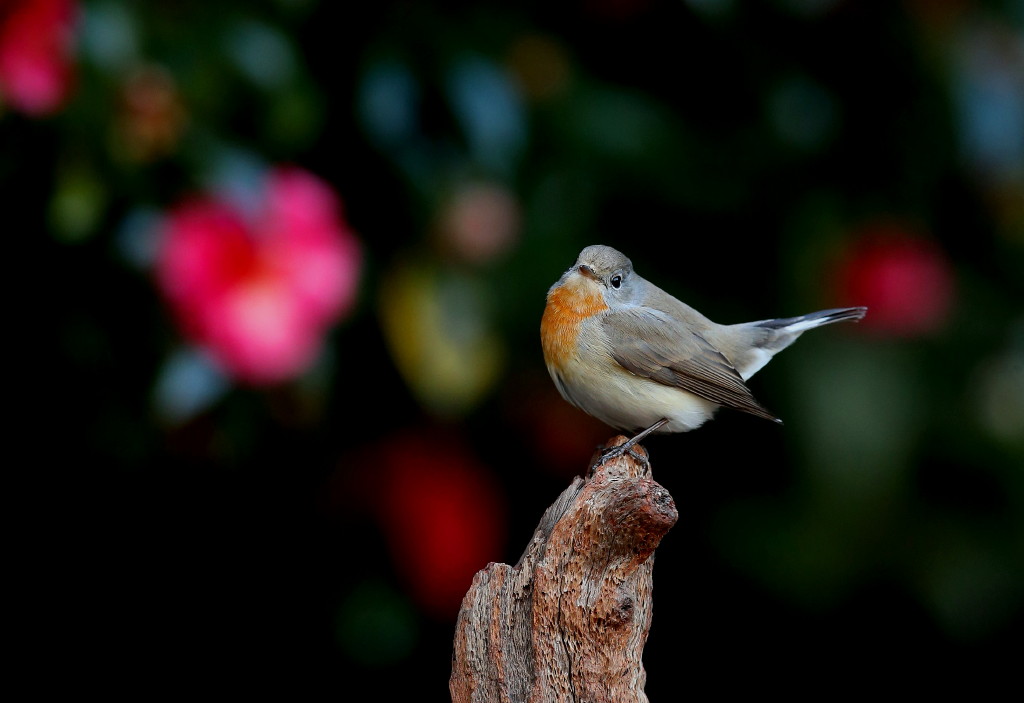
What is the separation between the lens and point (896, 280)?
3.07 m

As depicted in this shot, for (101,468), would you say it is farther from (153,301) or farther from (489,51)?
(489,51)

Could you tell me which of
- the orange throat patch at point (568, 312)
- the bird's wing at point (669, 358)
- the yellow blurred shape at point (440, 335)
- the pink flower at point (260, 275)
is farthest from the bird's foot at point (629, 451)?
the pink flower at point (260, 275)

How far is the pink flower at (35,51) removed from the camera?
272 centimetres

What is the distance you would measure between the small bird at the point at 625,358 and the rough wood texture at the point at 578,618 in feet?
2.32

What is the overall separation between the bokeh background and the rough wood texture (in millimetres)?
1301

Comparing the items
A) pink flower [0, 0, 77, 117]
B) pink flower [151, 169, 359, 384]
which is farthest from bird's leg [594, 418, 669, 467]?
pink flower [0, 0, 77, 117]

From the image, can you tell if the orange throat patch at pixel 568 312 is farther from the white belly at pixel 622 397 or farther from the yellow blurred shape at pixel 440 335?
the yellow blurred shape at pixel 440 335

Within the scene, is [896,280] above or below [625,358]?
below

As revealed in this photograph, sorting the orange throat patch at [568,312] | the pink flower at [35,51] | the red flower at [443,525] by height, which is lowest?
the red flower at [443,525]

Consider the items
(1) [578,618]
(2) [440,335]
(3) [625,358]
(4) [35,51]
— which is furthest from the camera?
(2) [440,335]

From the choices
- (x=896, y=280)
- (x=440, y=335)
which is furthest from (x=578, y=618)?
(x=896, y=280)

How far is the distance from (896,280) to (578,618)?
5.86ft

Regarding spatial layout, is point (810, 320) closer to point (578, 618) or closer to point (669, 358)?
point (669, 358)

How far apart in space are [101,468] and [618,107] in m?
1.64
